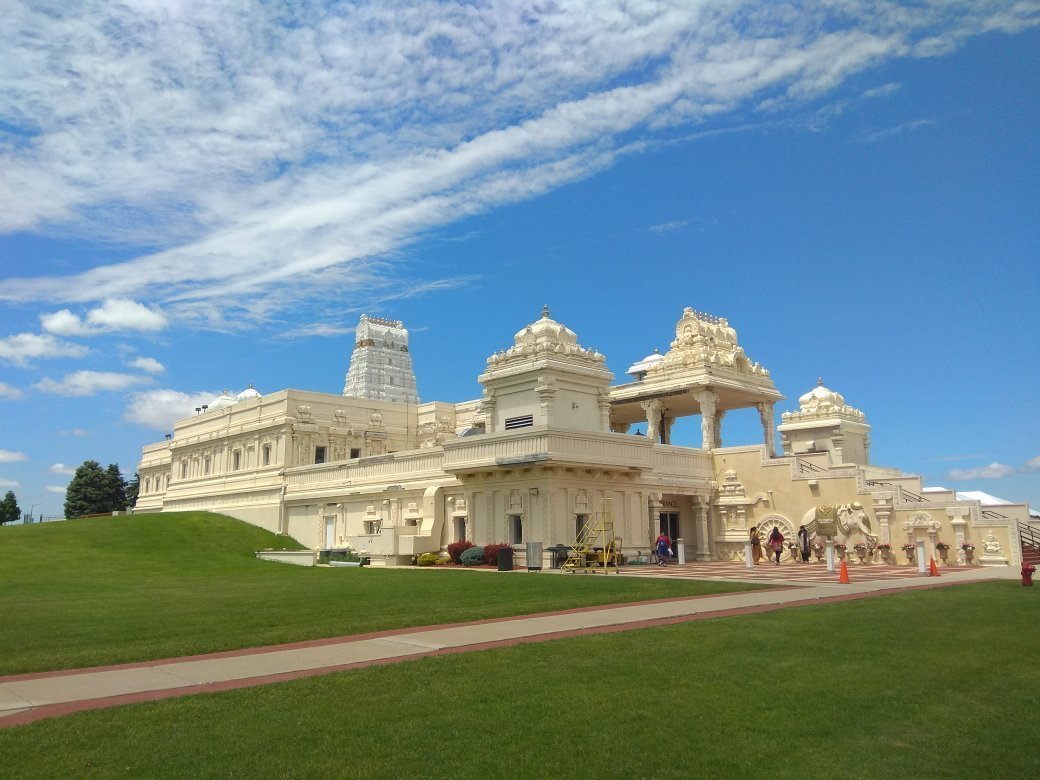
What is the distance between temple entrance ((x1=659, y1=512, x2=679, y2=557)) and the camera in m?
42.2

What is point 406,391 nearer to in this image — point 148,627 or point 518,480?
point 518,480

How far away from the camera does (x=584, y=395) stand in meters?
39.6

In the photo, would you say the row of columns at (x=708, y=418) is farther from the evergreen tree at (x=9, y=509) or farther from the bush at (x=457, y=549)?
the evergreen tree at (x=9, y=509)

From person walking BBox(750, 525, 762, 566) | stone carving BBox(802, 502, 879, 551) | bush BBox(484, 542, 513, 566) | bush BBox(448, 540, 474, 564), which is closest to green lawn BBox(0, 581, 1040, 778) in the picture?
bush BBox(484, 542, 513, 566)

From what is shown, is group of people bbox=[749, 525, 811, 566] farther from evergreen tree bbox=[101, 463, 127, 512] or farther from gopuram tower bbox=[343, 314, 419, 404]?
evergreen tree bbox=[101, 463, 127, 512]

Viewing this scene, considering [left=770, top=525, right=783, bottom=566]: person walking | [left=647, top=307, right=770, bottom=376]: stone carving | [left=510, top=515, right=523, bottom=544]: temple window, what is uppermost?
[left=647, top=307, right=770, bottom=376]: stone carving

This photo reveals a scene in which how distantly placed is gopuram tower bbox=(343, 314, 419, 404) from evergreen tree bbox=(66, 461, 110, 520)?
33.0 meters

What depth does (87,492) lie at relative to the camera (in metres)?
94.8

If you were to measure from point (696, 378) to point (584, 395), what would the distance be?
8.27m

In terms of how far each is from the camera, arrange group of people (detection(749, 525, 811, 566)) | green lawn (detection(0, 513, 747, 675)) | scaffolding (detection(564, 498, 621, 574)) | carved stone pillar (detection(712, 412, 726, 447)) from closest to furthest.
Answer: green lawn (detection(0, 513, 747, 675))
scaffolding (detection(564, 498, 621, 574))
group of people (detection(749, 525, 811, 566))
carved stone pillar (detection(712, 412, 726, 447))

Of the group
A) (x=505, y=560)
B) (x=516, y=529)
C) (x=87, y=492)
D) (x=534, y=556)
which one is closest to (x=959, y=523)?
(x=534, y=556)

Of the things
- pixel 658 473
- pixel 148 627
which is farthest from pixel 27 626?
pixel 658 473

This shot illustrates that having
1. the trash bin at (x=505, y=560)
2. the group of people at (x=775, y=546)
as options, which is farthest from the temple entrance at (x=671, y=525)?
the trash bin at (x=505, y=560)

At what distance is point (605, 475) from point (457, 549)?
801 cm
